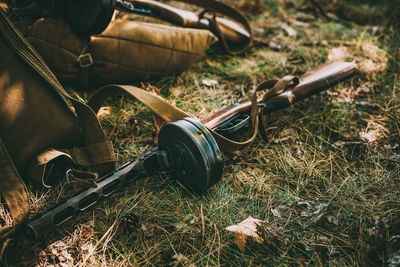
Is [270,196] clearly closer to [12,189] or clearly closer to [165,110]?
[165,110]

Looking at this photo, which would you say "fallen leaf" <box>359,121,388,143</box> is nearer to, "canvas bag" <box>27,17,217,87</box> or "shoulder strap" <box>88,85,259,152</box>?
"shoulder strap" <box>88,85,259,152</box>

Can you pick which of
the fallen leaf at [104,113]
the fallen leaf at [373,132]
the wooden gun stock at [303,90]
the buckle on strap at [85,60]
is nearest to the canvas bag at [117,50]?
the buckle on strap at [85,60]

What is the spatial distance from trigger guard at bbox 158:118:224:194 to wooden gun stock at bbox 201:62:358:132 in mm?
399

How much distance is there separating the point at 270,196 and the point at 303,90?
1.15 m

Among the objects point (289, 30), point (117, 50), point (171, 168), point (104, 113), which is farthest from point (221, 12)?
point (171, 168)

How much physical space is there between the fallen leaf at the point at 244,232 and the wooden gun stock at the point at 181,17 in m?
2.28

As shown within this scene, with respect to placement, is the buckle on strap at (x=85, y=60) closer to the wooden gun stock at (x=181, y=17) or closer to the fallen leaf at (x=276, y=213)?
the wooden gun stock at (x=181, y=17)

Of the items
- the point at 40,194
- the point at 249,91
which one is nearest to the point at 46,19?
the point at 40,194

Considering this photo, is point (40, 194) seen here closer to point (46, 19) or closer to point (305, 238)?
point (46, 19)

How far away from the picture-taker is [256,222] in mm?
1908

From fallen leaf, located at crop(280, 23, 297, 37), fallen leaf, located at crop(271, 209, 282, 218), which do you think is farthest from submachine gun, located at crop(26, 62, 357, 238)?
fallen leaf, located at crop(280, 23, 297, 37)

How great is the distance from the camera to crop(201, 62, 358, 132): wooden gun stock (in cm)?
236

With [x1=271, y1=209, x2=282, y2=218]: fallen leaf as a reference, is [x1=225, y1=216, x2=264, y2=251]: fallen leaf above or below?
above

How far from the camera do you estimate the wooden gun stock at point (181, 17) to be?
10.3ft
